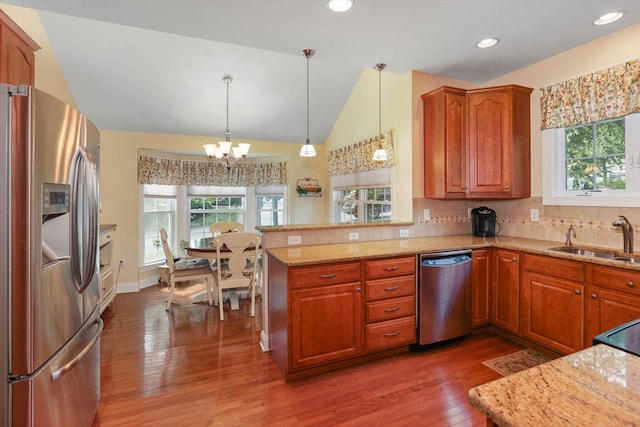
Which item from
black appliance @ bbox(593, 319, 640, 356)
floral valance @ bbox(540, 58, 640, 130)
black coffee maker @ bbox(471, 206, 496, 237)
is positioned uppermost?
floral valance @ bbox(540, 58, 640, 130)

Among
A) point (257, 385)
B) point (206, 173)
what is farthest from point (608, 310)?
point (206, 173)

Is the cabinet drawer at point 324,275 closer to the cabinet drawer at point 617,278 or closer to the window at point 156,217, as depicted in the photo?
the cabinet drawer at point 617,278

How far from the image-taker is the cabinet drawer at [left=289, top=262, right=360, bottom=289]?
2.18 metres

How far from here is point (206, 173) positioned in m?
5.29

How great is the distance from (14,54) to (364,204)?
3.72 meters

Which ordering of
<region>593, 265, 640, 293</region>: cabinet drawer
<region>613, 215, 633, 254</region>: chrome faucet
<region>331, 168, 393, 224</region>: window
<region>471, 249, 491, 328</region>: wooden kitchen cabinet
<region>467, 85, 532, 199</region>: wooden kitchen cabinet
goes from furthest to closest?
<region>331, 168, 393, 224</region>: window, <region>467, 85, 532, 199</region>: wooden kitchen cabinet, <region>471, 249, 491, 328</region>: wooden kitchen cabinet, <region>613, 215, 633, 254</region>: chrome faucet, <region>593, 265, 640, 293</region>: cabinet drawer

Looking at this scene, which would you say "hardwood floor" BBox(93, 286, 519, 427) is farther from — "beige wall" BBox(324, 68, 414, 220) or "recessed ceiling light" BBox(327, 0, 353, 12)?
"recessed ceiling light" BBox(327, 0, 353, 12)

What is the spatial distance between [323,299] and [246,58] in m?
2.94

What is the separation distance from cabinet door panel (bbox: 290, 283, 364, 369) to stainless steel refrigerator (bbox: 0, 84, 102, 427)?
1226 millimetres

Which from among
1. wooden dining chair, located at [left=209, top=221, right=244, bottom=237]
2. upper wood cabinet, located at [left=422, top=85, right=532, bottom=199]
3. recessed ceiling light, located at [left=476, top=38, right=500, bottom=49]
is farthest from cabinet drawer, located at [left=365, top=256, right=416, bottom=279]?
wooden dining chair, located at [left=209, top=221, right=244, bottom=237]

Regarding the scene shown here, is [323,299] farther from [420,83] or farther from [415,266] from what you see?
[420,83]

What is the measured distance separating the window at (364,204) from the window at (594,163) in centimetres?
166

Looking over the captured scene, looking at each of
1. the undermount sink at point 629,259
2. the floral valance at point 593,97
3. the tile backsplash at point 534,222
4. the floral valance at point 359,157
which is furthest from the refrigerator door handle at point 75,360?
the floral valance at point 593,97

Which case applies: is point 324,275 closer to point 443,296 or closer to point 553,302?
point 443,296
